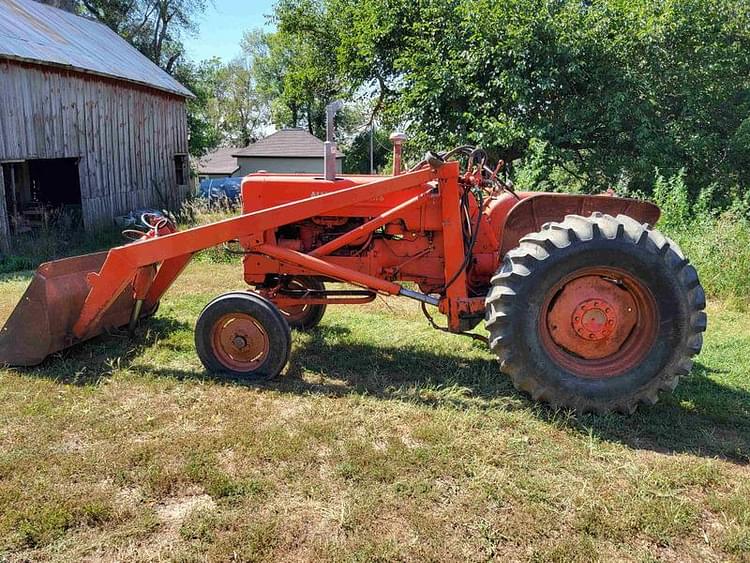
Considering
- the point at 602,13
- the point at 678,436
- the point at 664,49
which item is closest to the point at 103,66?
the point at 602,13

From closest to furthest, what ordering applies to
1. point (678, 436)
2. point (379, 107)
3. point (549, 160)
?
point (678, 436)
point (549, 160)
point (379, 107)

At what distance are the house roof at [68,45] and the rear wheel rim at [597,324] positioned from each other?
1031cm

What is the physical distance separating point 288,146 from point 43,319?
78.0ft

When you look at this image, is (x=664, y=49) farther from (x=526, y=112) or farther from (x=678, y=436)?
(x=678, y=436)

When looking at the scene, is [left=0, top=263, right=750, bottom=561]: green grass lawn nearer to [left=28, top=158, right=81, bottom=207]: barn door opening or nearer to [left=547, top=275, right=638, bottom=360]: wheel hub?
[left=547, top=275, right=638, bottom=360]: wheel hub

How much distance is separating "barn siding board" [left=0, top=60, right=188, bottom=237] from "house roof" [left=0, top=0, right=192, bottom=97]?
287mm

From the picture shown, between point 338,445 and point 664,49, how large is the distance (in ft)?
38.5

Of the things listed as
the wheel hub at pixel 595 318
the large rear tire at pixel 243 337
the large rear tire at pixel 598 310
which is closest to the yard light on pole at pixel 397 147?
the large rear tire at pixel 598 310

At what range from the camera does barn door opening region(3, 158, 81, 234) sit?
40.9 feet

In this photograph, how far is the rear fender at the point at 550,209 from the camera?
458 centimetres

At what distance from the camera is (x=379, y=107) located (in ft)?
53.3

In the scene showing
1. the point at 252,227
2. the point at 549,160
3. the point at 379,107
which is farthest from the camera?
the point at 379,107

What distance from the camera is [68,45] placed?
13039 mm

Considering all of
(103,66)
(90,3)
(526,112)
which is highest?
(90,3)
